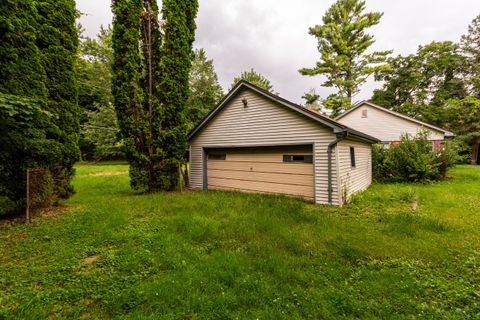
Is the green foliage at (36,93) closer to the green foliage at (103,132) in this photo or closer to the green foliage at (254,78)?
the green foliage at (103,132)

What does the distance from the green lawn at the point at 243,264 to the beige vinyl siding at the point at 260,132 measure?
6.59ft

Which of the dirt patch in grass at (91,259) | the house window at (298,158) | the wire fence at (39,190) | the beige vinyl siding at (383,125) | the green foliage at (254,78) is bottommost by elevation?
the dirt patch in grass at (91,259)

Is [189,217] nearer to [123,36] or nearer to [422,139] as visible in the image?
[123,36]

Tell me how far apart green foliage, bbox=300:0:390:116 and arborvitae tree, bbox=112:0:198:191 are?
60.5ft

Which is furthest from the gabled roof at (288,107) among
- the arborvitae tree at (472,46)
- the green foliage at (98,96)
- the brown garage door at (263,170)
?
the arborvitae tree at (472,46)

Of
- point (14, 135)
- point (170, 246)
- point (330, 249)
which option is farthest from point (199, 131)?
point (330, 249)

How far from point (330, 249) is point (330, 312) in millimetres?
1569

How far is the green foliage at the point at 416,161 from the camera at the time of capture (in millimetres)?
10484

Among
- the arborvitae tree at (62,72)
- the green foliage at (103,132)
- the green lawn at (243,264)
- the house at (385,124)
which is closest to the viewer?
the green lawn at (243,264)

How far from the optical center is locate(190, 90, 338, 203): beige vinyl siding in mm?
6808

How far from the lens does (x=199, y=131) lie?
9.96 metres

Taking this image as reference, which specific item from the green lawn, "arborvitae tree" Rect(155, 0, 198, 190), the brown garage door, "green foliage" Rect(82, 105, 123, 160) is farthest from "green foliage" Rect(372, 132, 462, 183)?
"green foliage" Rect(82, 105, 123, 160)

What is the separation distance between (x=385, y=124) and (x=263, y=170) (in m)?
14.1

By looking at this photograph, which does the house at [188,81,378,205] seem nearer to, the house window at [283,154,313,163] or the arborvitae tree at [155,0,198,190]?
the house window at [283,154,313,163]
